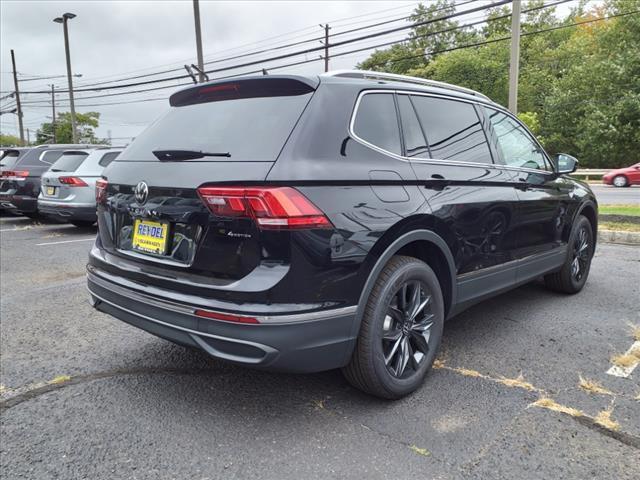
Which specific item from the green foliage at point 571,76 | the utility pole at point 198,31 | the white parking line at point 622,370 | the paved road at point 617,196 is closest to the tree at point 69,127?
the green foliage at point 571,76

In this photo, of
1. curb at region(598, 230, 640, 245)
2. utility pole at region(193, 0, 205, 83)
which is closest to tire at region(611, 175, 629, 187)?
curb at region(598, 230, 640, 245)

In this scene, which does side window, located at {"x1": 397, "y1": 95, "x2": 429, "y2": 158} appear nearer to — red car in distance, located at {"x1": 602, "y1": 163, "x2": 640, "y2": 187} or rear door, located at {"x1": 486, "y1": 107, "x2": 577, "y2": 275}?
rear door, located at {"x1": 486, "y1": 107, "x2": 577, "y2": 275}

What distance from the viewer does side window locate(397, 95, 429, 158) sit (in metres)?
2.93

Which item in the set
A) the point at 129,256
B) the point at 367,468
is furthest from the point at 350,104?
the point at 367,468

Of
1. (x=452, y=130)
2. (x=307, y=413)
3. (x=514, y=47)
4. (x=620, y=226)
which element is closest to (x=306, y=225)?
(x=307, y=413)

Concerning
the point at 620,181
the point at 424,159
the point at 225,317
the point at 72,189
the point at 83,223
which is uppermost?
the point at 424,159

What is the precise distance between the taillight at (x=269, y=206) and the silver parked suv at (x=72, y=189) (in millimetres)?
8103

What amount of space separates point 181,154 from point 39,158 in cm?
1049

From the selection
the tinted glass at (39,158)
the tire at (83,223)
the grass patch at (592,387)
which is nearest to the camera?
the grass patch at (592,387)

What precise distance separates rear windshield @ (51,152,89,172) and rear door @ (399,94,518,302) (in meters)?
8.66

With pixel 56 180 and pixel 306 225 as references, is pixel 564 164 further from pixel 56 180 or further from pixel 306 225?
pixel 56 180

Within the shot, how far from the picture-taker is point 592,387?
2.92 meters

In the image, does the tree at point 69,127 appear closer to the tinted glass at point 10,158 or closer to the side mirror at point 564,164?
the tinted glass at point 10,158

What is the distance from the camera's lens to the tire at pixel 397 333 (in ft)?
8.35
